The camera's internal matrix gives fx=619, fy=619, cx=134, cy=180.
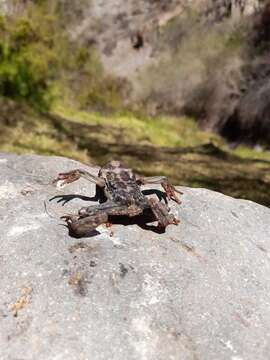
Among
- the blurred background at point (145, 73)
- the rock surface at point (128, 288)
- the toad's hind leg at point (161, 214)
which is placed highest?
the toad's hind leg at point (161, 214)

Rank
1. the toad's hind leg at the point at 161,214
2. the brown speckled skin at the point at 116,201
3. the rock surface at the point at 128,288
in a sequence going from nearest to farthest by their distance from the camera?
1. the rock surface at the point at 128,288
2. the brown speckled skin at the point at 116,201
3. the toad's hind leg at the point at 161,214

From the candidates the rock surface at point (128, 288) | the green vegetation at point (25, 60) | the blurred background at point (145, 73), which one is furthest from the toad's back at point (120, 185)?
the green vegetation at point (25, 60)

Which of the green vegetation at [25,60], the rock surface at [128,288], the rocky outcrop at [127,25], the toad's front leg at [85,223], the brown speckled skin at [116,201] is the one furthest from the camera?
the rocky outcrop at [127,25]

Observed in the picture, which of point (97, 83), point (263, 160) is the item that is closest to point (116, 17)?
point (97, 83)

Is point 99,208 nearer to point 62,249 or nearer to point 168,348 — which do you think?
point 62,249

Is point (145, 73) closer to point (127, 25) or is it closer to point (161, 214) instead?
point (127, 25)

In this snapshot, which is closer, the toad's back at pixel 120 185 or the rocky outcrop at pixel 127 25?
the toad's back at pixel 120 185

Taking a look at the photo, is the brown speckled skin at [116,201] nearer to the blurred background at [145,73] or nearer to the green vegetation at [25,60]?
the blurred background at [145,73]
